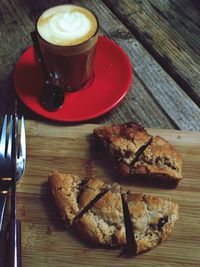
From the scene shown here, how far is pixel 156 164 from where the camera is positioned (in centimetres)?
134

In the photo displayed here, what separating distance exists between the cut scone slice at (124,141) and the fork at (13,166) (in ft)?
0.81

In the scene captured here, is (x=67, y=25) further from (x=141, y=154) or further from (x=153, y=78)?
(x=141, y=154)

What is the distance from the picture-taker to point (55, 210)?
51.4 inches

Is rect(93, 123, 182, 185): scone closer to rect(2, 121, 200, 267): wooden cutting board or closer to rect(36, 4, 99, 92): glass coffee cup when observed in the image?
rect(2, 121, 200, 267): wooden cutting board

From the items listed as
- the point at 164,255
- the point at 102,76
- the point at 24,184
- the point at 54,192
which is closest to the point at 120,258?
the point at 164,255

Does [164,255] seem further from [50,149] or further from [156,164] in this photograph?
[50,149]

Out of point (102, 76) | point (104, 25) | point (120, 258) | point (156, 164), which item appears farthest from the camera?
point (104, 25)

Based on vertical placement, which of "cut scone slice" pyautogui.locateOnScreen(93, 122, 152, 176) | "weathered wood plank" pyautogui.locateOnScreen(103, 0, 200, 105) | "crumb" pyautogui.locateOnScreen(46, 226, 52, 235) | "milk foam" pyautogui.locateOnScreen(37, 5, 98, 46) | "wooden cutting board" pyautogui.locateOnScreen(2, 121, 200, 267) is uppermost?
"milk foam" pyautogui.locateOnScreen(37, 5, 98, 46)

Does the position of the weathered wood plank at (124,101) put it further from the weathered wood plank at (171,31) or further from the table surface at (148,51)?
the weathered wood plank at (171,31)

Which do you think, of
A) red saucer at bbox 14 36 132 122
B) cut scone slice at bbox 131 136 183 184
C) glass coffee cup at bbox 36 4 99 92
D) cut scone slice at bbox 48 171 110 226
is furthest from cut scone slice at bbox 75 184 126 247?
glass coffee cup at bbox 36 4 99 92

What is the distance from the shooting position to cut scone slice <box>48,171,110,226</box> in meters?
1.26

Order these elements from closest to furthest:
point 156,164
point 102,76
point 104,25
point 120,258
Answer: point 120,258 < point 156,164 < point 102,76 < point 104,25

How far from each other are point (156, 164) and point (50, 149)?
0.34m

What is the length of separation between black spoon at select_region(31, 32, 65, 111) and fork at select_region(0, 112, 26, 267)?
0.34 feet
